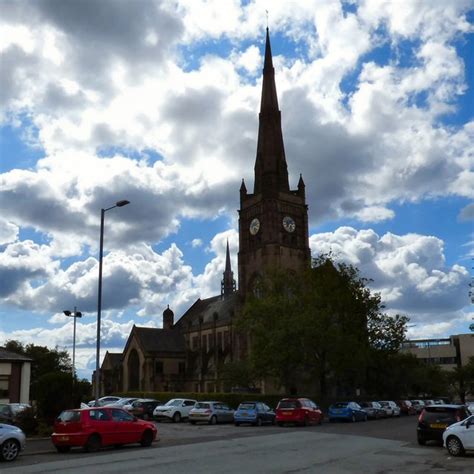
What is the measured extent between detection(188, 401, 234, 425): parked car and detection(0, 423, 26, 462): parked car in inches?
742

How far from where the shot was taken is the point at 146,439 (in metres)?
22.1

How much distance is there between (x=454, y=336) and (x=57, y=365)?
88.7 metres

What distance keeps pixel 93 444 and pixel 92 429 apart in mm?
525

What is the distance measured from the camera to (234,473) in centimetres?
1405

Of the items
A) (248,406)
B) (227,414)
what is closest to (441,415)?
(248,406)

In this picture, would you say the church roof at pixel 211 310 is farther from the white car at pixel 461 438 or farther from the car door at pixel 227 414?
the white car at pixel 461 438

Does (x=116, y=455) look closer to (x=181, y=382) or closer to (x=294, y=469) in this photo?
(x=294, y=469)

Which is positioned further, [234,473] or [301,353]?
[301,353]

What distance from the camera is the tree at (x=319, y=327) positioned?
47562 mm

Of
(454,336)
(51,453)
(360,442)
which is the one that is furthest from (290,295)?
(454,336)

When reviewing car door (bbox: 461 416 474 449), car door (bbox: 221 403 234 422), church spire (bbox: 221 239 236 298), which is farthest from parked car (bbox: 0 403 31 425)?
church spire (bbox: 221 239 236 298)

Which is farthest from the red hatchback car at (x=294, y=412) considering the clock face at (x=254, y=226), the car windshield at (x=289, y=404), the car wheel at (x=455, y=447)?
the clock face at (x=254, y=226)

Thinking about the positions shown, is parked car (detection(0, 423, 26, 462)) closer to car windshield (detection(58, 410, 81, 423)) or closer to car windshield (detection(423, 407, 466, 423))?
car windshield (detection(58, 410, 81, 423))

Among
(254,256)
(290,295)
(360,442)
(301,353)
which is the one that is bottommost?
(360,442)
